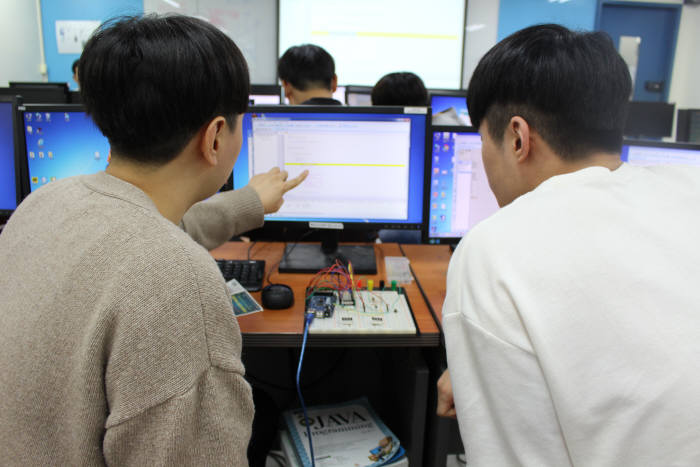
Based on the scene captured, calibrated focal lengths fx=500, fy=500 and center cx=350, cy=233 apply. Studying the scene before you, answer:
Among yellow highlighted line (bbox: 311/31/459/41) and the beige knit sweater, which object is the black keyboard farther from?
yellow highlighted line (bbox: 311/31/459/41)

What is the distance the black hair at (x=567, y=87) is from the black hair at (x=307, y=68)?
1501mm

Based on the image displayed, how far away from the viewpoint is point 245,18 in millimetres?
5012

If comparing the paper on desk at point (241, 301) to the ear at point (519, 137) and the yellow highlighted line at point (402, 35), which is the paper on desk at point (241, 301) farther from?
the yellow highlighted line at point (402, 35)

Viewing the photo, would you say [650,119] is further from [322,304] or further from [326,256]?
[322,304]

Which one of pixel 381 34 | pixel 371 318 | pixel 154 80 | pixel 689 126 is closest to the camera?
pixel 154 80

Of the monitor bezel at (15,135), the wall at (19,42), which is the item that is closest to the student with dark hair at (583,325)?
the monitor bezel at (15,135)

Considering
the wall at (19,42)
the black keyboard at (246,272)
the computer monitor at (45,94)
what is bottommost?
the black keyboard at (246,272)

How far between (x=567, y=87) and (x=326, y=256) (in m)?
0.94

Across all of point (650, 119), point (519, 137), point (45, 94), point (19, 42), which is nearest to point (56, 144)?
point (519, 137)

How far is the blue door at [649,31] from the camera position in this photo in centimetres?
536

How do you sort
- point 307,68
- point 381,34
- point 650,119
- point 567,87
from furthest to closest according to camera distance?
point 381,34, point 650,119, point 307,68, point 567,87

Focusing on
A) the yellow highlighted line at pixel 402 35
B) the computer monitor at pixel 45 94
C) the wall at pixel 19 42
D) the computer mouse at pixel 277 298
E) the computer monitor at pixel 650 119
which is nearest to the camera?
the computer mouse at pixel 277 298

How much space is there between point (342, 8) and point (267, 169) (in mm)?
4106

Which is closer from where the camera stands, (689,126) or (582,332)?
(582,332)
